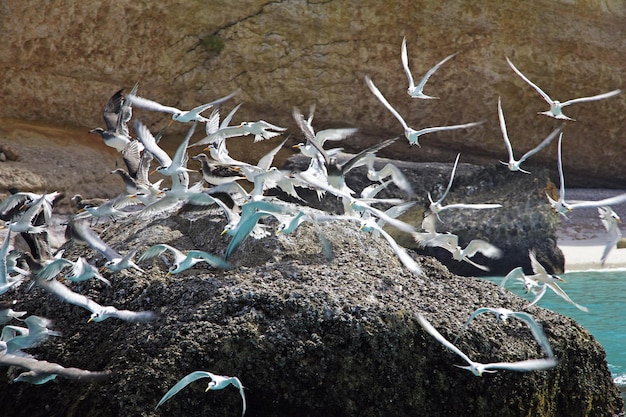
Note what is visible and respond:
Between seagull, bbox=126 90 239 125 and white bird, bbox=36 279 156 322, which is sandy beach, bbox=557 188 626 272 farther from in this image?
white bird, bbox=36 279 156 322

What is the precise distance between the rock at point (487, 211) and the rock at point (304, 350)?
6029mm

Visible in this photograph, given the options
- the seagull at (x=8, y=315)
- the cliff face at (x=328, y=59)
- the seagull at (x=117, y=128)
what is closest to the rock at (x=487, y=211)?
the cliff face at (x=328, y=59)

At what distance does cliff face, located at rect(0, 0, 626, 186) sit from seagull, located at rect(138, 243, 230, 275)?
8132 mm

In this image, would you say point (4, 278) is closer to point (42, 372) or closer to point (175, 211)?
point (42, 372)

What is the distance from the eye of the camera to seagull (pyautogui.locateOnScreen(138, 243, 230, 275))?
610cm

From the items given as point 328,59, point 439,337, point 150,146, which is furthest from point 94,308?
point 328,59

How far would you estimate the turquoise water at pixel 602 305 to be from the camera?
8586mm

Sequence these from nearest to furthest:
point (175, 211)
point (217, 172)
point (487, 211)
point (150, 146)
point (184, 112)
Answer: point (175, 211) → point (150, 146) → point (184, 112) → point (217, 172) → point (487, 211)

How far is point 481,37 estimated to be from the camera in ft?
49.6

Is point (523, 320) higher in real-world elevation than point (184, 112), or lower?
lower

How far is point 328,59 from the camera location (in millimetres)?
14938

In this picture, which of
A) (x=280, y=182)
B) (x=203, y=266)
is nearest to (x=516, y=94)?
(x=280, y=182)

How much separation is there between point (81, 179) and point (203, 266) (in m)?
7.55

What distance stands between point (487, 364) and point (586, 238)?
30.8 ft
